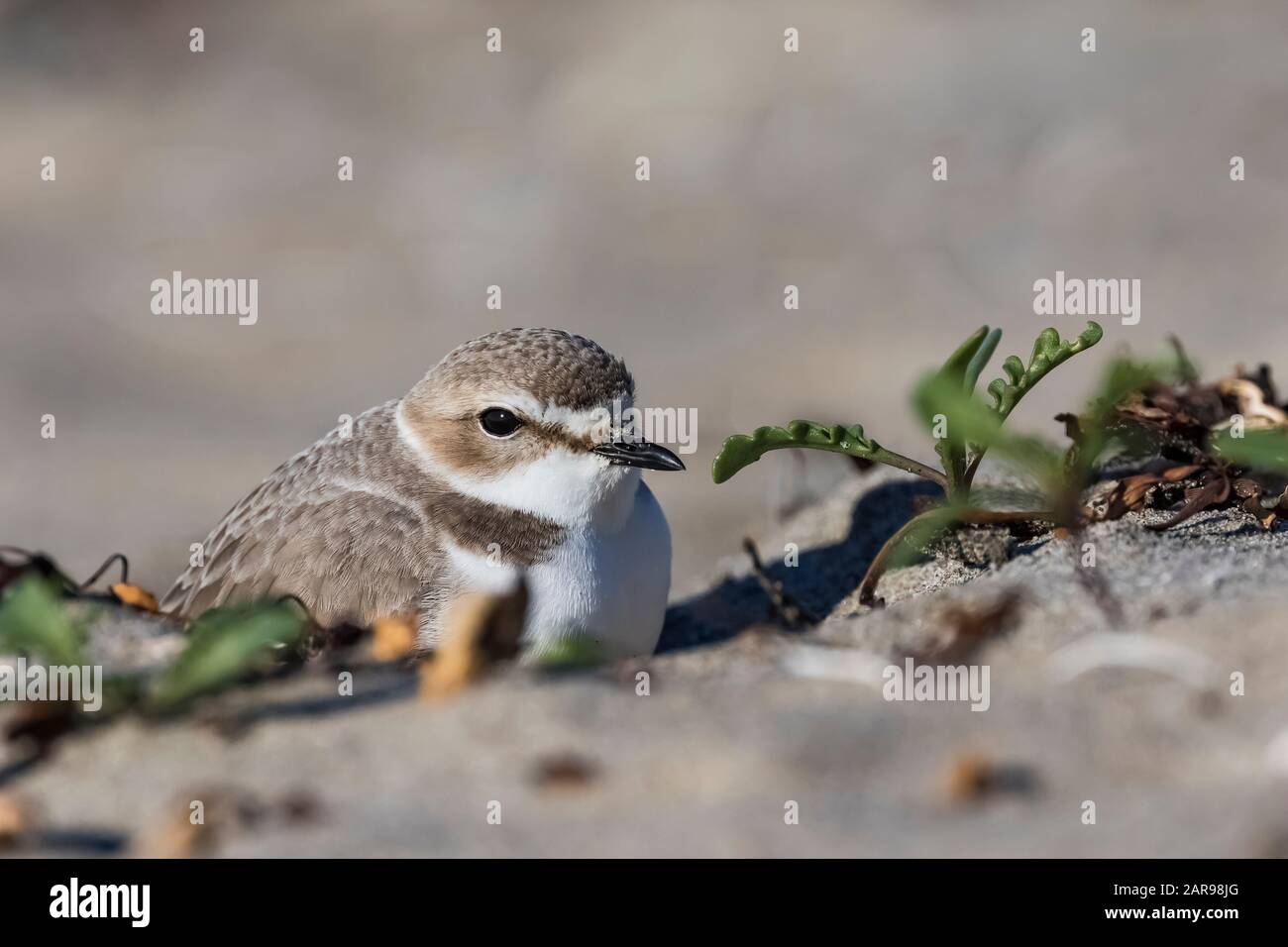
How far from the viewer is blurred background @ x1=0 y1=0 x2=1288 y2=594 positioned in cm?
1209

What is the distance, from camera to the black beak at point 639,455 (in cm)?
535

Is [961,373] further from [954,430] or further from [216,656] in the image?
[216,656]

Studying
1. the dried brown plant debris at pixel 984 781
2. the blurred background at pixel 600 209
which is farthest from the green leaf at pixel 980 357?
the blurred background at pixel 600 209

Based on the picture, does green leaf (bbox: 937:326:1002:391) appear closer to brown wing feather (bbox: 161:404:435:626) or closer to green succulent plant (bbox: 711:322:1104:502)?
green succulent plant (bbox: 711:322:1104:502)

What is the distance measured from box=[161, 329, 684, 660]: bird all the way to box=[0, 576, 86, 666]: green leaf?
4.83 feet

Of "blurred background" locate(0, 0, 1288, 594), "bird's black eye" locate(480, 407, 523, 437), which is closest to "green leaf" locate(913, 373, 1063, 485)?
"bird's black eye" locate(480, 407, 523, 437)

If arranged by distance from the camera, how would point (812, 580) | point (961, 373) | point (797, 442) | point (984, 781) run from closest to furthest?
point (984, 781) → point (961, 373) → point (797, 442) → point (812, 580)

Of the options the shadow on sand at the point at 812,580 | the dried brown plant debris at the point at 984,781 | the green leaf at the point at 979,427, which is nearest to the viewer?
the dried brown plant debris at the point at 984,781

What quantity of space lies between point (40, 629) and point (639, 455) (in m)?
2.21

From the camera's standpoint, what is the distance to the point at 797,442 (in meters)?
5.39

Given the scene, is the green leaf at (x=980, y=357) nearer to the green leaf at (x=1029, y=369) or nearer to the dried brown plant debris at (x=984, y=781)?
the green leaf at (x=1029, y=369)

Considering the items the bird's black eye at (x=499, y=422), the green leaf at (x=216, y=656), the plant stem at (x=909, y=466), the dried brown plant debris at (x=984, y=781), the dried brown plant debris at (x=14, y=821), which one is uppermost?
the bird's black eye at (x=499, y=422)

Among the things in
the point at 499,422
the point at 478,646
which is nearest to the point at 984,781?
the point at 478,646

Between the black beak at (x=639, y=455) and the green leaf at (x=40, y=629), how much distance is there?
2.08m
